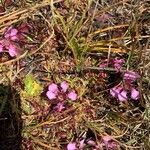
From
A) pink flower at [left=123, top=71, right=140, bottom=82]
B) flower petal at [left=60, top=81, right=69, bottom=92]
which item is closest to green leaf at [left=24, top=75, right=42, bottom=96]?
flower petal at [left=60, top=81, right=69, bottom=92]

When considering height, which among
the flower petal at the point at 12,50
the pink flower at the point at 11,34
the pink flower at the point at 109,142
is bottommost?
the pink flower at the point at 109,142

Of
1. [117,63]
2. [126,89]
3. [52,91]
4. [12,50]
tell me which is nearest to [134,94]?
[126,89]

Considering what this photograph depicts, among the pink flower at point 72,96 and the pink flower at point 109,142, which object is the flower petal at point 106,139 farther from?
the pink flower at point 72,96

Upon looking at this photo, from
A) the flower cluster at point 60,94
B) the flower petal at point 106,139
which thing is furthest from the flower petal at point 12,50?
the flower petal at point 106,139

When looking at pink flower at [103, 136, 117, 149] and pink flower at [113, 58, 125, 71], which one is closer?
pink flower at [103, 136, 117, 149]

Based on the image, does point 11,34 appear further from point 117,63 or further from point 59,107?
point 117,63

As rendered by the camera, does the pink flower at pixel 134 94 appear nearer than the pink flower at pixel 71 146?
No

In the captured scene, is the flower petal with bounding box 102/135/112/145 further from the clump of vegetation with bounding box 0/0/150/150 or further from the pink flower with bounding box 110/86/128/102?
the pink flower with bounding box 110/86/128/102
